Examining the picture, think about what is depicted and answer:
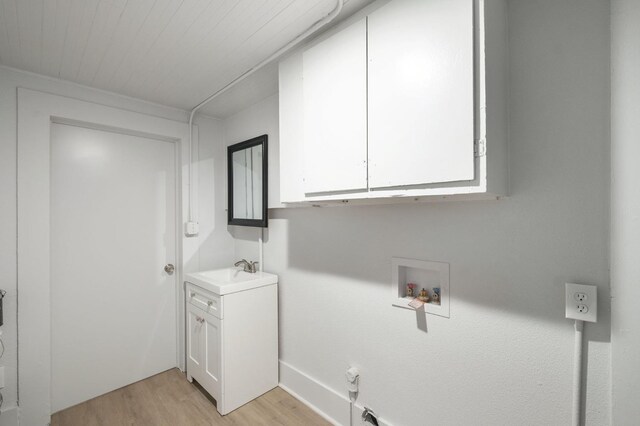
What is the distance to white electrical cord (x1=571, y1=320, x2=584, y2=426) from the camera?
99 centimetres

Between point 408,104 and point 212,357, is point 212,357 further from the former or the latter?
point 408,104

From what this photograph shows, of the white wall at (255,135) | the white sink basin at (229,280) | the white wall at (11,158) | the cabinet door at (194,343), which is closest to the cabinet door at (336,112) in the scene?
the white wall at (255,135)

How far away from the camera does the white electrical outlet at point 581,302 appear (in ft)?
3.14

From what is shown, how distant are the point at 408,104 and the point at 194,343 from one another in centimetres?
226

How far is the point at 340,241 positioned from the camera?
183cm

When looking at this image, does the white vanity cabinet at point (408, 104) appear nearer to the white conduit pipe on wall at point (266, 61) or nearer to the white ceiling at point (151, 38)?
the white conduit pipe on wall at point (266, 61)

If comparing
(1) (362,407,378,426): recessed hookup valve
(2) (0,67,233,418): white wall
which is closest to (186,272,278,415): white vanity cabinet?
(2) (0,67,233,418): white wall

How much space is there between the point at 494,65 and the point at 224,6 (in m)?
1.16

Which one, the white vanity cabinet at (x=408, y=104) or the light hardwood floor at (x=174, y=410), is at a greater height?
the white vanity cabinet at (x=408, y=104)

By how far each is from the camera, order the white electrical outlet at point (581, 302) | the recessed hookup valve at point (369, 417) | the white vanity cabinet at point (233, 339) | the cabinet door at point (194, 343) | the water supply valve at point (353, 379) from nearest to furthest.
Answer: the white electrical outlet at point (581, 302) < the recessed hookup valve at point (369, 417) < the water supply valve at point (353, 379) < the white vanity cabinet at point (233, 339) < the cabinet door at point (194, 343)

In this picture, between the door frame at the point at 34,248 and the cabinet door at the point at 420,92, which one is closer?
the cabinet door at the point at 420,92

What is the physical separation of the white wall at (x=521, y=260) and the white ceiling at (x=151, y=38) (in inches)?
33.4

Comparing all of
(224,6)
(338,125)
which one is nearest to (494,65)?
(338,125)

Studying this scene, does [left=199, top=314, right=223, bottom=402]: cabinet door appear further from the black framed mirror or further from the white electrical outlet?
the white electrical outlet
